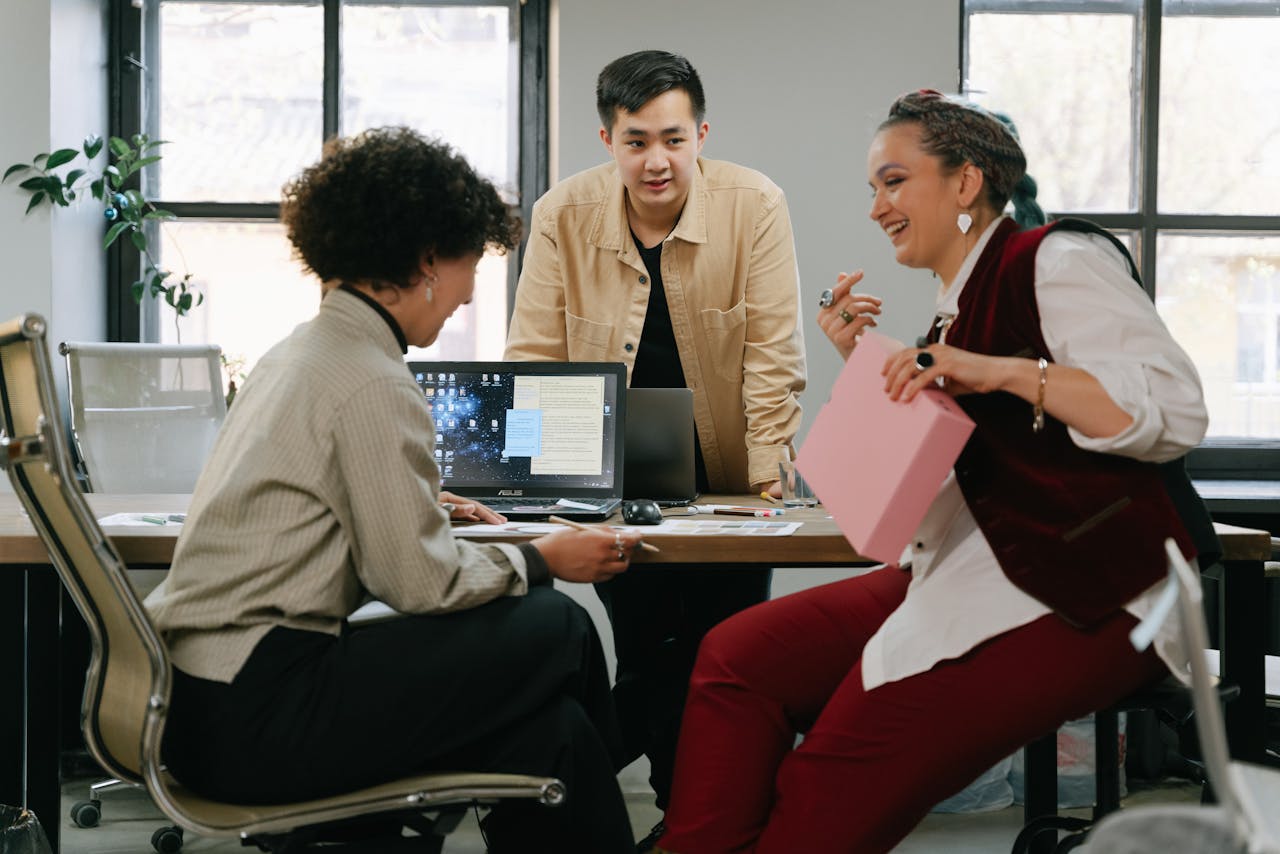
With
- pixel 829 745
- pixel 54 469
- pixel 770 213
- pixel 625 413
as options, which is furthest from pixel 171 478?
pixel 829 745

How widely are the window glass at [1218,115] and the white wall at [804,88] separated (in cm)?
74

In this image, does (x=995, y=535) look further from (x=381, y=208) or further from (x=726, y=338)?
(x=726, y=338)

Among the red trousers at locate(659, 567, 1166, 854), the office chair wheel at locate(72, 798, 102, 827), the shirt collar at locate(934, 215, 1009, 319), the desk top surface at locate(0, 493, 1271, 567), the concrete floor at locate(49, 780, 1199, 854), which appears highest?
the shirt collar at locate(934, 215, 1009, 319)

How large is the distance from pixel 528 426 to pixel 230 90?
2224 mm

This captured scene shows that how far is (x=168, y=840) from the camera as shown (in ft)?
9.13

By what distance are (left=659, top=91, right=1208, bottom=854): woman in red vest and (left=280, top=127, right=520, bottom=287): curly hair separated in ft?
1.98

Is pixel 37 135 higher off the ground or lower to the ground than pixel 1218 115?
lower

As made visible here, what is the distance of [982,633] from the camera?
149 centimetres

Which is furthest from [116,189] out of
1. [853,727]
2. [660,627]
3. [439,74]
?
[853,727]

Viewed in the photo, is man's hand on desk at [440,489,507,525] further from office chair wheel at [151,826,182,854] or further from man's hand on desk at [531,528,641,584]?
office chair wheel at [151,826,182,854]

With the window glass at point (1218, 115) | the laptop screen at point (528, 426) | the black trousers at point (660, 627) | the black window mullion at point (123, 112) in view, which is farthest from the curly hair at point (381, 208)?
the window glass at point (1218, 115)

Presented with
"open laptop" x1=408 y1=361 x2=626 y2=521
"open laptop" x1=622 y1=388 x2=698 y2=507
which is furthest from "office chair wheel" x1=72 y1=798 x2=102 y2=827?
"open laptop" x1=622 y1=388 x2=698 y2=507

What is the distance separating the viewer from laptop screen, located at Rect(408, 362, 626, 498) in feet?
7.43

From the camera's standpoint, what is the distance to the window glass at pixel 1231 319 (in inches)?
151
